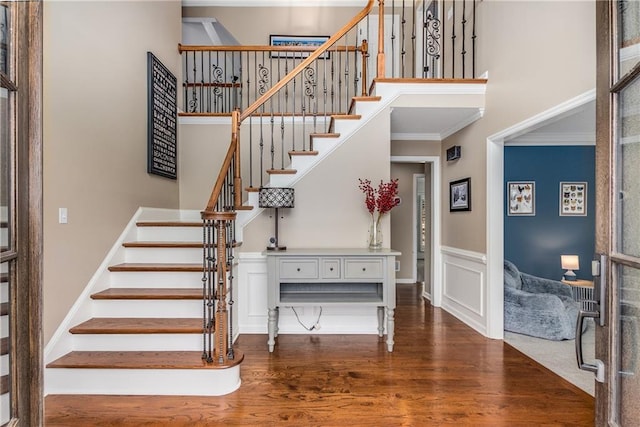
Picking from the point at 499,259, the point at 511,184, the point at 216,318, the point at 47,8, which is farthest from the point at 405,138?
the point at 47,8

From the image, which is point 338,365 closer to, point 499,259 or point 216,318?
point 216,318

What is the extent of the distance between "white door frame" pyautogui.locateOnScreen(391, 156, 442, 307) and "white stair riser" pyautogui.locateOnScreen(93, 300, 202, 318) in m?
3.25

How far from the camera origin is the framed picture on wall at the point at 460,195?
4.08m

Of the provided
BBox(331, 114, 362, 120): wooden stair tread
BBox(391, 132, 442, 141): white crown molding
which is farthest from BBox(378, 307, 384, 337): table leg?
BBox(391, 132, 442, 141): white crown molding

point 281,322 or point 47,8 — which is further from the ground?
point 47,8

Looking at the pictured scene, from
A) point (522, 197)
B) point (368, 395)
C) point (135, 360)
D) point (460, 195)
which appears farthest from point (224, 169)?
point (522, 197)

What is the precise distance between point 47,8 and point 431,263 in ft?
16.2

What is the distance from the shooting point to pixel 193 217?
4.82 metres

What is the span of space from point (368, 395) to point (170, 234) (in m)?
2.60

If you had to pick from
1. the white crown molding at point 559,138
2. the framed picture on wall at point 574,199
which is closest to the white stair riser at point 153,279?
the white crown molding at point 559,138

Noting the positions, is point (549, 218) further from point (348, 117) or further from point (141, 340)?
point (141, 340)

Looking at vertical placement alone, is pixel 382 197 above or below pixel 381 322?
above

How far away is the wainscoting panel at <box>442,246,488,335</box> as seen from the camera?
3.75 m

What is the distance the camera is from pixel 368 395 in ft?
8.12
